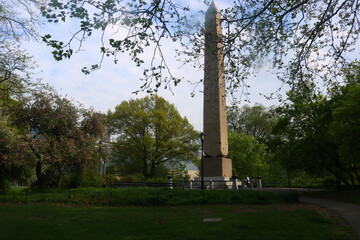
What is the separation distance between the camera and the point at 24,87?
20922 mm

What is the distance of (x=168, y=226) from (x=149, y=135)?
98.6 ft

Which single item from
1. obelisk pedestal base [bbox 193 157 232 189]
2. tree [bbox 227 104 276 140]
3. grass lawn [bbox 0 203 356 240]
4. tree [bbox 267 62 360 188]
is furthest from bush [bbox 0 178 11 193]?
tree [bbox 227 104 276 140]

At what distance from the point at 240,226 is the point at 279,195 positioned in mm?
8782

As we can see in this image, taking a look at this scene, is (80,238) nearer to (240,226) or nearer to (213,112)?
(240,226)

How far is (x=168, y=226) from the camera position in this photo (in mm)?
10031

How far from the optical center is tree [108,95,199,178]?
40075 millimetres

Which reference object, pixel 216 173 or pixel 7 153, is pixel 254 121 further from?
pixel 7 153

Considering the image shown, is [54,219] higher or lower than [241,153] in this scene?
lower

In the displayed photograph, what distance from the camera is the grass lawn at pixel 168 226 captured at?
861cm

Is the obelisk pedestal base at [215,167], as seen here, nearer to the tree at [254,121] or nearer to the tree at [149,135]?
the tree at [149,135]

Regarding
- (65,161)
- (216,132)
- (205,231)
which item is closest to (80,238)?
(205,231)

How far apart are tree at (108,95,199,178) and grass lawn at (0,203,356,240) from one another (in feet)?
88.4

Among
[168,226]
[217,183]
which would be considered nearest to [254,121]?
[217,183]

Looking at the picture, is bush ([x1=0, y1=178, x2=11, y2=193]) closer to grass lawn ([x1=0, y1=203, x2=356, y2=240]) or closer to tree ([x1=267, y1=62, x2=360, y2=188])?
grass lawn ([x1=0, y1=203, x2=356, y2=240])
